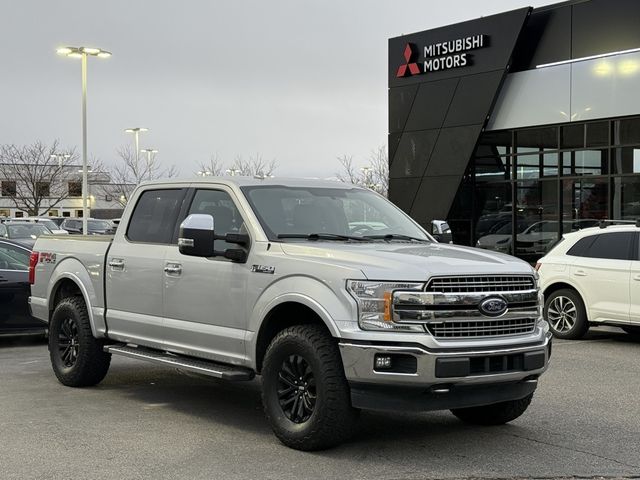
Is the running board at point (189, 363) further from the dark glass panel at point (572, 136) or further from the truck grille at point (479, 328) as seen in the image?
the dark glass panel at point (572, 136)

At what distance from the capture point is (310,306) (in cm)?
595

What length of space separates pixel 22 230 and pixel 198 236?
2059cm

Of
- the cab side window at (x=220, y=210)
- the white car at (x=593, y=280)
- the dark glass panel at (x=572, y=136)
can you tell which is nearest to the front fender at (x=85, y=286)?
the cab side window at (x=220, y=210)

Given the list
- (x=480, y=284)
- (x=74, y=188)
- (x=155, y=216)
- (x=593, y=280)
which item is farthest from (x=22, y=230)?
(x=74, y=188)

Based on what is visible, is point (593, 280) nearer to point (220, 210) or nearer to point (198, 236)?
point (220, 210)

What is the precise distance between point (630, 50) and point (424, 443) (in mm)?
16697

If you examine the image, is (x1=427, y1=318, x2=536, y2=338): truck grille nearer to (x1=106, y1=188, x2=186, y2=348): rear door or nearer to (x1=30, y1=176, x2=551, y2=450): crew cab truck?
(x1=30, y1=176, x2=551, y2=450): crew cab truck

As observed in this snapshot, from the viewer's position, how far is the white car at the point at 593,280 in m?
11.7

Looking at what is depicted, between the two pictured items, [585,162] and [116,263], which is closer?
[116,263]

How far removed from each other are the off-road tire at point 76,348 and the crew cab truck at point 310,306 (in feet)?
0.07

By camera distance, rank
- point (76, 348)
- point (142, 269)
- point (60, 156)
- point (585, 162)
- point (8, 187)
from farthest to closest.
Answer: point (8, 187)
point (60, 156)
point (585, 162)
point (76, 348)
point (142, 269)

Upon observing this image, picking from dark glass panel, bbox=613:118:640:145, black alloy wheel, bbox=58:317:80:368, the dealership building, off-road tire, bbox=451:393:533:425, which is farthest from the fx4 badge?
dark glass panel, bbox=613:118:640:145

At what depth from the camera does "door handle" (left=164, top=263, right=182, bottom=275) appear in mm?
7172

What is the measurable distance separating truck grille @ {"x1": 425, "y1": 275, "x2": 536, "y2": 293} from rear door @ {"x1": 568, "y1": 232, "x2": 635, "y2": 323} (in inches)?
238
